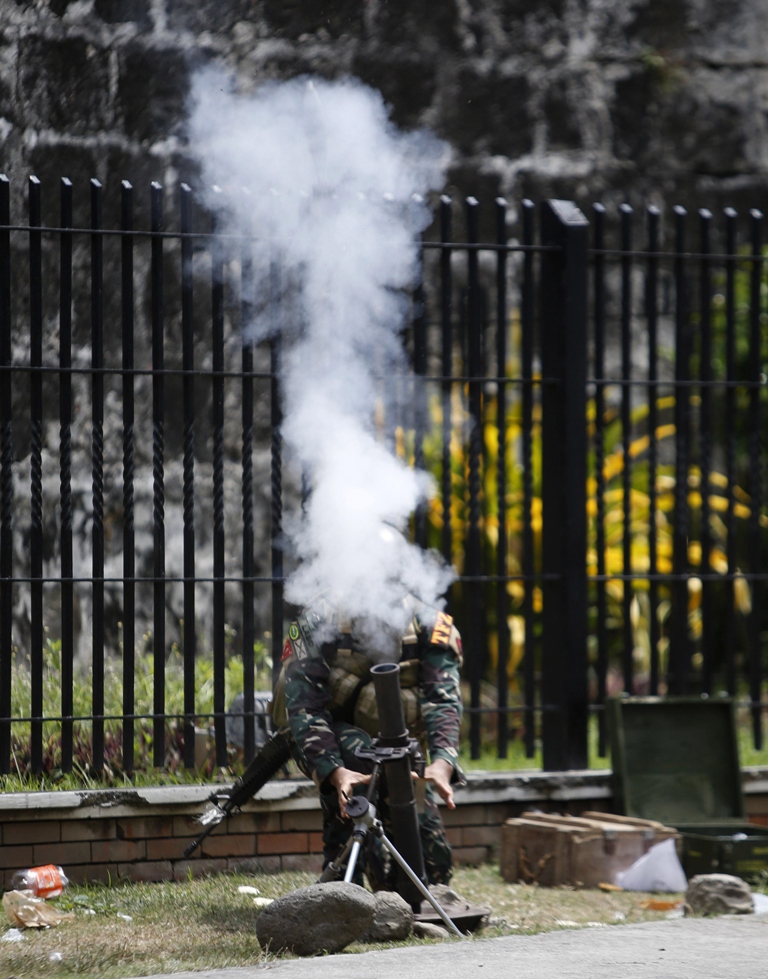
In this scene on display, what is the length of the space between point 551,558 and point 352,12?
179 inches

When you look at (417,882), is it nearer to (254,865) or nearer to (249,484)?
(254,865)

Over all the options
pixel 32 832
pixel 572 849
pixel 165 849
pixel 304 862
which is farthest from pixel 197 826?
pixel 572 849

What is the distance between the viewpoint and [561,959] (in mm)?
4340

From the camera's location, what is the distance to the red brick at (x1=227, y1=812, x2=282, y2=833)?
5898 mm

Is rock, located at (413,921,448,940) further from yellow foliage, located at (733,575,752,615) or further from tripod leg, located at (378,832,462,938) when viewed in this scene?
yellow foliage, located at (733,575,752,615)

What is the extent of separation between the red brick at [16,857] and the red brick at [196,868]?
635 millimetres

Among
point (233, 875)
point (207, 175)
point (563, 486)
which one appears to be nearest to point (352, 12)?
point (207, 175)

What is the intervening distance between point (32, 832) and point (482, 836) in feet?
6.98

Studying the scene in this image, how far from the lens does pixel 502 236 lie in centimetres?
645

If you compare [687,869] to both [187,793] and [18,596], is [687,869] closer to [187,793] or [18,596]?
[187,793]

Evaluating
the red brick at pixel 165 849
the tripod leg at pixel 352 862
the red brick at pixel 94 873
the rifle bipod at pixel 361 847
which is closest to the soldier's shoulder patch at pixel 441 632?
the rifle bipod at pixel 361 847

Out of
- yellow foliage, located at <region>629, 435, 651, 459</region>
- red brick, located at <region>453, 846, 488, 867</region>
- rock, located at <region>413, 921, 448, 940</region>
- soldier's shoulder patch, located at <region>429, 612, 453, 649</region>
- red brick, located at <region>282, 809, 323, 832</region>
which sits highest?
yellow foliage, located at <region>629, 435, 651, 459</region>

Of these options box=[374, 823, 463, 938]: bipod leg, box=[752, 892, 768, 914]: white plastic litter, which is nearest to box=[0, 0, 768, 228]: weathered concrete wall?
box=[374, 823, 463, 938]: bipod leg

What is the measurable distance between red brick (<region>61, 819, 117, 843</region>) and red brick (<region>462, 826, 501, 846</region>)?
1.69 meters
